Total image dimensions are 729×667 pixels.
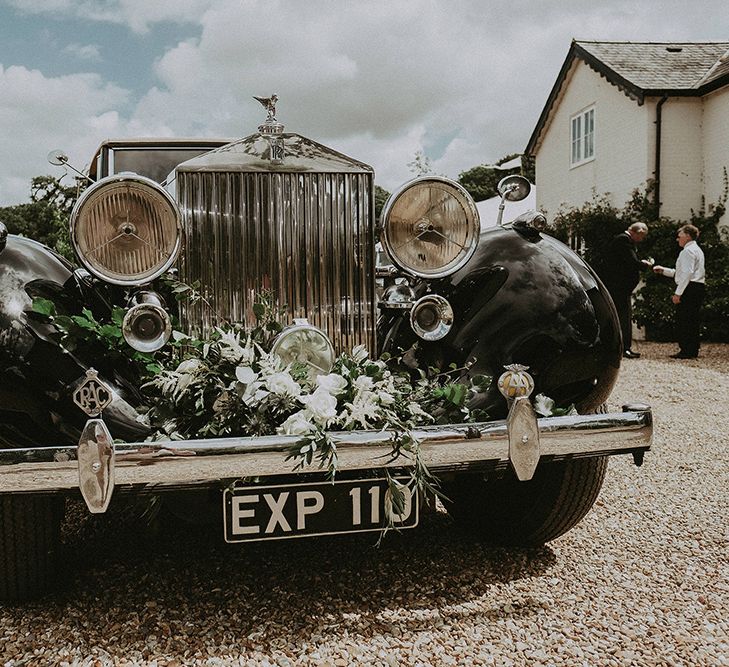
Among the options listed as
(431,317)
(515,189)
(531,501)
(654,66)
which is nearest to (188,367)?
(431,317)

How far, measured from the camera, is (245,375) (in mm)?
2002

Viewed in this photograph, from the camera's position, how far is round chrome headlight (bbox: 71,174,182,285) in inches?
88.5

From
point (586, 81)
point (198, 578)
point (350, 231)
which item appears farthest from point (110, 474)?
point (586, 81)

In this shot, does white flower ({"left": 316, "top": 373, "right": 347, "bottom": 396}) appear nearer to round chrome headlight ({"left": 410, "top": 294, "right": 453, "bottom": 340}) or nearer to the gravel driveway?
round chrome headlight ({"left": 410, "top": 294, "right": 453, "bottom": 340})

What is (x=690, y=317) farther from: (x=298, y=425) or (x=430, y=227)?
(x=298, y=425)

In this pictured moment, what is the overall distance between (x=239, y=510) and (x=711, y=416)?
4.70 m

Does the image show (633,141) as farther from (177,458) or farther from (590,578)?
(177,458)

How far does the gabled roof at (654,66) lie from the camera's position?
13.0 metres

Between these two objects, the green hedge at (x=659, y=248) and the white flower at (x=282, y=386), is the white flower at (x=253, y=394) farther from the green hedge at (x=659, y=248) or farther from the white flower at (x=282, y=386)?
the green hedge at (x=659, y=248)

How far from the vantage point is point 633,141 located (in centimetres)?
1374

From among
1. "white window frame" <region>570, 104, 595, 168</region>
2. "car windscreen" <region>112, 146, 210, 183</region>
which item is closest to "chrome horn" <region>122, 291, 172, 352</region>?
"car windscreen" <region>112, 146, 210, 183</region>

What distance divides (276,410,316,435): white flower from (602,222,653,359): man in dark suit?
23.8 feet

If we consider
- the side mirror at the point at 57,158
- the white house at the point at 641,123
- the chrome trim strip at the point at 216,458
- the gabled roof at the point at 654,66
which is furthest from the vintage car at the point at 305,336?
the gabled roof at the point at 654,66

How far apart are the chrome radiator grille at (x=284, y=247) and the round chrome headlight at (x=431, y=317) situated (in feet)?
0.71
